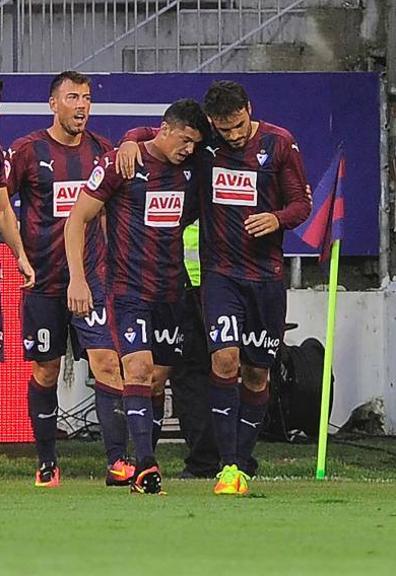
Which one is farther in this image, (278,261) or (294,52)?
(294,52)

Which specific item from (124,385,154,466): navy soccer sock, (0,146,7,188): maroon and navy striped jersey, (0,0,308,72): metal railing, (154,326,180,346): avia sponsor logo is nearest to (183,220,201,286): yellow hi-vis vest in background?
(154,326,180,346): avia sponsor logo

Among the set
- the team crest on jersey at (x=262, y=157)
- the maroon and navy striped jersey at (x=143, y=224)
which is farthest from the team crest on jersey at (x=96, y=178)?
the team crest on jersey at (x=262, y=157)

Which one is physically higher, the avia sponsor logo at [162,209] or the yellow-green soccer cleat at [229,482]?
the avia sponsor logo at [162,209]

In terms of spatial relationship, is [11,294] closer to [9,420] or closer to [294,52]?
[9,420]

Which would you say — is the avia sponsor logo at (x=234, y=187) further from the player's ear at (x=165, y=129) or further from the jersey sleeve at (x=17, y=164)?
the jersey sleeve at (x=17, y=164)

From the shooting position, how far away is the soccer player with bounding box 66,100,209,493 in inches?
356

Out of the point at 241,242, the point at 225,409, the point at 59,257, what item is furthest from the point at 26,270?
the point at 225,409

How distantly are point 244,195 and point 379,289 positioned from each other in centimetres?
588

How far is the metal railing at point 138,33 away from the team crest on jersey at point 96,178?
6.88 m

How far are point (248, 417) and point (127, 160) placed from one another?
171 centimetres

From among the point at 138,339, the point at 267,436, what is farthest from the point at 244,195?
the point at 267,436

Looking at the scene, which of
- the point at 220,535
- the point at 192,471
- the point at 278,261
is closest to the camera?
the point at 220,535

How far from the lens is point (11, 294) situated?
1195 cm

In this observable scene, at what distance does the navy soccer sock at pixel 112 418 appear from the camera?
32.2 feet
